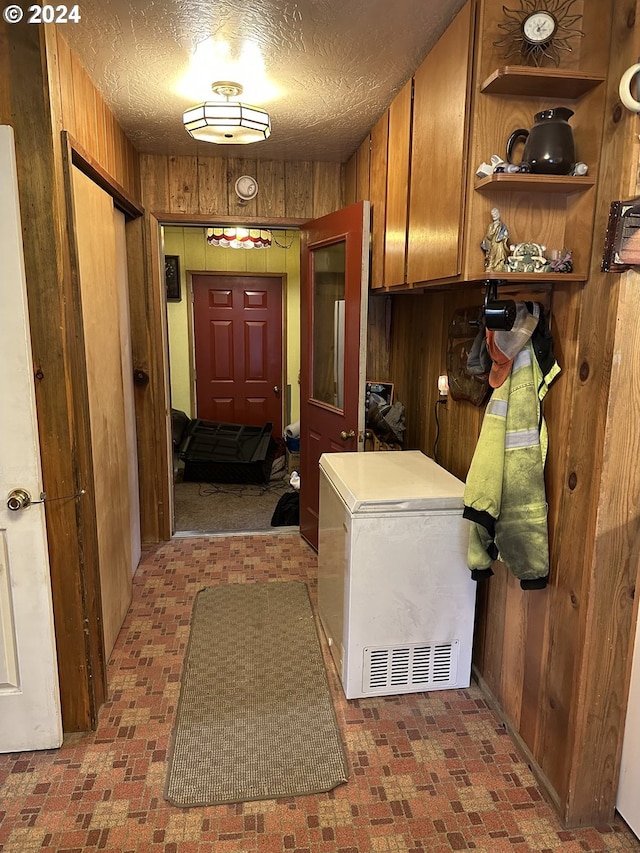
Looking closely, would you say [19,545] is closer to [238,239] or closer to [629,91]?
[629,91]

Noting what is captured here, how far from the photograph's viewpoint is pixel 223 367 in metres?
5.56

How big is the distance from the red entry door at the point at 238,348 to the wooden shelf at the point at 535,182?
4045 mm

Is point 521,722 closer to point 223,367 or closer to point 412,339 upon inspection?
point 412,339

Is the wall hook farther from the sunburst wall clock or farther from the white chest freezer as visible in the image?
the white chest freezer

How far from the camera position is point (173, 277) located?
5.33m

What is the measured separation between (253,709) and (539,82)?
2.26m

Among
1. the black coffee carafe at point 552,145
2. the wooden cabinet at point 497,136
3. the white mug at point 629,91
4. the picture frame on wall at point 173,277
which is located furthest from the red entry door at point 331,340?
the picture frame on wall at point 173,277

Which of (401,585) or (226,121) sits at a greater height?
(226,121)

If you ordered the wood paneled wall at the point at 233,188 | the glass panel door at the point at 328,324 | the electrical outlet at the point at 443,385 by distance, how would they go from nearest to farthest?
the electrical outlet at the point at 443,385
the glass panel door at the point at 328,324
the wood paneled wall at the point at 233,188

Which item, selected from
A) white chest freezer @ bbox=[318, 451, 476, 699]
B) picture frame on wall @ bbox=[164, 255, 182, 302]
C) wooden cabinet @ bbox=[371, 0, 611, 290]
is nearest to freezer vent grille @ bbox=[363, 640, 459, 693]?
white chest freezer @ bbox=[318, 451, 476, 699]

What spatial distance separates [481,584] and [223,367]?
3.80 m

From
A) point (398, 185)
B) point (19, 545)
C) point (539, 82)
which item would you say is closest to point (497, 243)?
point (539, 82)

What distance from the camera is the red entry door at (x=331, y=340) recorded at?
2.85 meters

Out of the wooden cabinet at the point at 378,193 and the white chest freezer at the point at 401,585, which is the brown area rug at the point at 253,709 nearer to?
the white chest freezer at the point at 401,585
